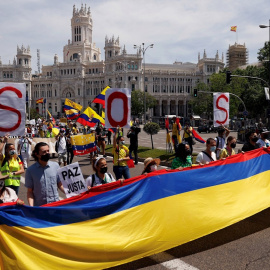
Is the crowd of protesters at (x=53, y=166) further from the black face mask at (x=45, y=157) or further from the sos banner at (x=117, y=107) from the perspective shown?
the sos banner at (x=117, y=107)

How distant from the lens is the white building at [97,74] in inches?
4178

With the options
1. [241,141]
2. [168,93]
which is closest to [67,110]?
[241,141]

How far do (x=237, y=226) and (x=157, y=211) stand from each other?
1967 mm

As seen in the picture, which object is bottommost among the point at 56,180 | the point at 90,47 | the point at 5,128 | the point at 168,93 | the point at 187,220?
the point at 187,220

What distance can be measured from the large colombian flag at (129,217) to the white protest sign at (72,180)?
0.48 m

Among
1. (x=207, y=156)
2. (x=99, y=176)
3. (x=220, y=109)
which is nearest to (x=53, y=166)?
(x=99, y=176)

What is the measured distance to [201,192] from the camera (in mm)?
5785

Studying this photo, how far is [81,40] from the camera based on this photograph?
5177 inches

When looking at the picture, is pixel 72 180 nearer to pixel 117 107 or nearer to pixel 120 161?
pixel 120 161

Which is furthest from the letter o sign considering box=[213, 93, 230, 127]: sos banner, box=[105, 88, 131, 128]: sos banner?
box=[213, 93, 230, 127]: sos banner

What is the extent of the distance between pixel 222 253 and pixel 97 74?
113m

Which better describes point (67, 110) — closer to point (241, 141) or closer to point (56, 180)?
point (241, 141)

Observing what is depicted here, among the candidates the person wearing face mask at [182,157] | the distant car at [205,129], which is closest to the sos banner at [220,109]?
the person wearing face mask at [182,157]

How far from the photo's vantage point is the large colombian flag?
412 centimetres
